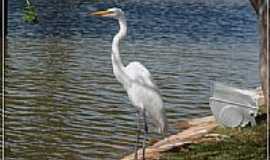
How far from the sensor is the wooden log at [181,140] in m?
6.94

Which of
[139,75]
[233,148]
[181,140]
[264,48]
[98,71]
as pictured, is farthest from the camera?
[98,71]

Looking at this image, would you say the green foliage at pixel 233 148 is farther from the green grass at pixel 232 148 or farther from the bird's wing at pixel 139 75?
the bird's wing at pixel 139 75

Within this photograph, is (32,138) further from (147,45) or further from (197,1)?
(197,1)

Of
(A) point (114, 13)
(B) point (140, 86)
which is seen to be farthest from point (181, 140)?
(A) point (114, 13)

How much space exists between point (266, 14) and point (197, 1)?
A: 30916 mm

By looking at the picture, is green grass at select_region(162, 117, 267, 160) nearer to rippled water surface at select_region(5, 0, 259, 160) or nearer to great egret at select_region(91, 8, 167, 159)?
great egret at select_region(91, 8, 167, 159)

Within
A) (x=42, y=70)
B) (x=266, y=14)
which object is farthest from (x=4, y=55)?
(x=266, y=14)

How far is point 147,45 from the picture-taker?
59.3 feet

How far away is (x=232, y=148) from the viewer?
259 inches

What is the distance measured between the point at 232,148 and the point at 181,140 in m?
1.12

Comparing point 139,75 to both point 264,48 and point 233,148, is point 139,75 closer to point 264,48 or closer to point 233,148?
point 233,148

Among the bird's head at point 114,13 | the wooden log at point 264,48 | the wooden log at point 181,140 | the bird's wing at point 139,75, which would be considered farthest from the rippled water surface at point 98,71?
the wooden log at point 264,48

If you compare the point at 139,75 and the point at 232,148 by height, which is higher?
the point at 139,75

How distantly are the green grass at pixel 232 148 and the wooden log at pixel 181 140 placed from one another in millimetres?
165
